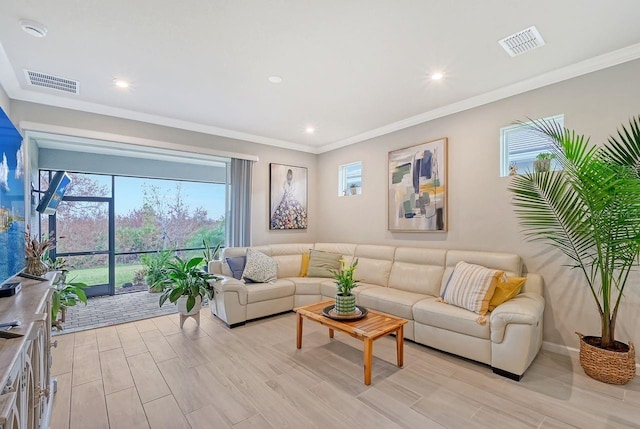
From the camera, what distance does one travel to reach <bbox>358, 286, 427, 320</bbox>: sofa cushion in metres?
3.28

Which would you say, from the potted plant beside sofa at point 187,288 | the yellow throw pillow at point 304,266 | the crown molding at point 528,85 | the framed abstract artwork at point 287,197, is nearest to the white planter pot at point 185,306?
the potted plant beside sofa at point 187,288

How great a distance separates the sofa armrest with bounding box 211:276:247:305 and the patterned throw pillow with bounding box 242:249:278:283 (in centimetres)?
34

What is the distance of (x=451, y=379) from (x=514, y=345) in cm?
59

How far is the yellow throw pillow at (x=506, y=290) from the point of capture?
2844 mm

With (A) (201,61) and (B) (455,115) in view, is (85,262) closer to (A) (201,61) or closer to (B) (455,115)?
(A) (201,61)

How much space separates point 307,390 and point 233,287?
1.74 metres

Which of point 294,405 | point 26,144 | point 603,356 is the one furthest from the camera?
point 26,144

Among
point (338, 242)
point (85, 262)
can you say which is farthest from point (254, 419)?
point (85, 262)

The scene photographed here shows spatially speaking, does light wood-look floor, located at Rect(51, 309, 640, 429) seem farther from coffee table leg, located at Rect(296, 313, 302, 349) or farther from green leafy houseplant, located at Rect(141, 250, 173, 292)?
green leafy houseplant, located at Rect(141, 250, 173, 292)

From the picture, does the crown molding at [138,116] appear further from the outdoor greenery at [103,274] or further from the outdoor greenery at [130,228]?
the outdoor greenery at [103,274]

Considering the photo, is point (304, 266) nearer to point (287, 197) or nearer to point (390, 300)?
point (287, 197)

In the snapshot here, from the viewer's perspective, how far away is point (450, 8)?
79.0 inches

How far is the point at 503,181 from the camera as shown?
331cm

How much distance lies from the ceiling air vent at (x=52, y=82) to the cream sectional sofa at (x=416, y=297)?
2.57 m
